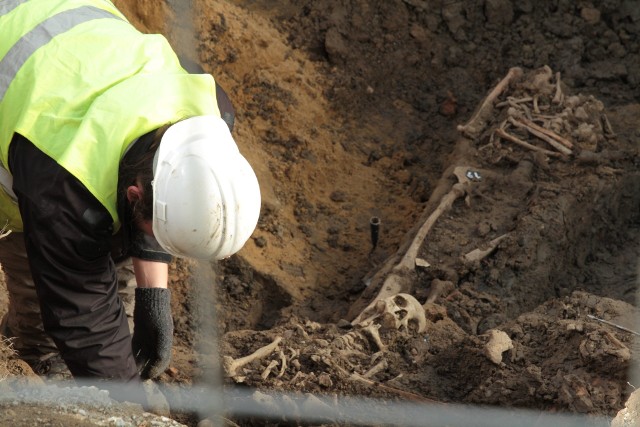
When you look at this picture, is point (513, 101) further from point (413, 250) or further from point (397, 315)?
point (397, 315)

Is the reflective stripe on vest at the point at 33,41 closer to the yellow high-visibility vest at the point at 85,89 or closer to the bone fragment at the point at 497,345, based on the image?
the yellow high-visibility vest at the point at 85,89

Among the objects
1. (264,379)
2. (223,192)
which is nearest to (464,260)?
(264,379)

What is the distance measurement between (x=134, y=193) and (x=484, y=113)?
3.55 meters

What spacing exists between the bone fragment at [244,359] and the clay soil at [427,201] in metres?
0.04

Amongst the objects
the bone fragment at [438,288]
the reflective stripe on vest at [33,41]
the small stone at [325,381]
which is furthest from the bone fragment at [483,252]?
the reflective stripe on vest at [33,41]

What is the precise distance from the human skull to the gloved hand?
1047 mm

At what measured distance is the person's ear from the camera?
340cm

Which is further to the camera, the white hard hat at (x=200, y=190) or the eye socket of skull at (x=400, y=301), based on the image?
the eye socket of skull at (x=400, y=301)

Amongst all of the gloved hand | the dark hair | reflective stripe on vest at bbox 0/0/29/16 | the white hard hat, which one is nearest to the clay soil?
the gloved hand

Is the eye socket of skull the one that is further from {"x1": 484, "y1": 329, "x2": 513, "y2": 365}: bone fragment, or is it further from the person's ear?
the person's ear

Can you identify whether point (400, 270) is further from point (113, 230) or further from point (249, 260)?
point (113, 230)

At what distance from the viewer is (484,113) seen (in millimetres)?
6434

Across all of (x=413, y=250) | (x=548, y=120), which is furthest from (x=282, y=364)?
(x=548, y=120)

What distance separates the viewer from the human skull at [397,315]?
15.0 ft
